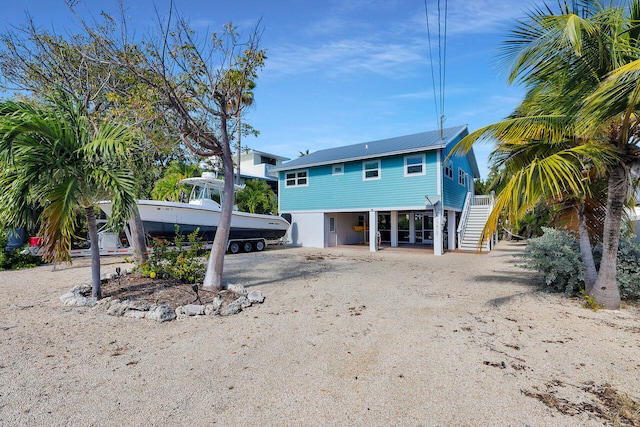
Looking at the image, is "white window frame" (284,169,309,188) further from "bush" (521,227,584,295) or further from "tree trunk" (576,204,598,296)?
"tree trunk" (576,204,598,296)

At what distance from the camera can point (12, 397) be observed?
8.98ft

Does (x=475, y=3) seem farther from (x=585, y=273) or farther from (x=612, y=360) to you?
(x=612, y=360)

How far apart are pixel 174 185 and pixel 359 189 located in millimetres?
9571

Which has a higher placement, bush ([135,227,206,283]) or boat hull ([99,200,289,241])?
boat hull ([99,200,289,241])

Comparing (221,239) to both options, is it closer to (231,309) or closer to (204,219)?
(231,309)

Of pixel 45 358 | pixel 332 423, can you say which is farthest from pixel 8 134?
pixel 332 423

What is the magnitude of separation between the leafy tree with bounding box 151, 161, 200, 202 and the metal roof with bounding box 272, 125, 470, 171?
17.0ft

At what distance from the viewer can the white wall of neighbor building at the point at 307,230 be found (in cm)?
1777

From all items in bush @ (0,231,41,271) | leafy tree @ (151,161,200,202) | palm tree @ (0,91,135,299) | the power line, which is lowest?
bush @ (0,231,41,271)

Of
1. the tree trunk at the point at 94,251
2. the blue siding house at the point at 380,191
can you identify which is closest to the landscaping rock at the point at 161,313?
the tree trunk at the point at 94,251

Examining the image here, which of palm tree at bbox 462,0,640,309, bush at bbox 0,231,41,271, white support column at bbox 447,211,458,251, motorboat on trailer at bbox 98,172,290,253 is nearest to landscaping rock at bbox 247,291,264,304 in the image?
palm tree at bbox 462,0,640,309

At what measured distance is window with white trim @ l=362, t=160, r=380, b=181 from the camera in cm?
1577

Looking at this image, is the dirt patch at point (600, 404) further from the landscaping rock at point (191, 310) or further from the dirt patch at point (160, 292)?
the dirt patch at point (160, 292)

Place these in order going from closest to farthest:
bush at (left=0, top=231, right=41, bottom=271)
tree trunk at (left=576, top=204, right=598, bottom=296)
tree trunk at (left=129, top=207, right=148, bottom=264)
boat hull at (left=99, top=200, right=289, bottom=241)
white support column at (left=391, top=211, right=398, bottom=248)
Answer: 1. tree trunk at (left=576, top=204, right=598, bottom=296)
2. tree trunk at (left=129, top=207, right=148, bottom=264)
3. bush at (left=0, top=231, right=41, bottom=271)
4. boat hull at (left=99, top=200, right=289, bottom=241)
5. white support column at (left=391, top=211, right=398, bottom=248)
